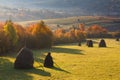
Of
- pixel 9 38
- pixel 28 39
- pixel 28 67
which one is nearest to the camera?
pixel 28 67

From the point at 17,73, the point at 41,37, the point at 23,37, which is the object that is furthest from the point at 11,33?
the point at 17,73

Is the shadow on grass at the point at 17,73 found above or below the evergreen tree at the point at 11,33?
below

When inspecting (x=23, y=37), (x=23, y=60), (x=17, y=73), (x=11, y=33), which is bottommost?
(x=17, y=73)

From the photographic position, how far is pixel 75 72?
4609 centimetres

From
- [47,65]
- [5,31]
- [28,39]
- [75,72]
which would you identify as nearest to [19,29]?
[28,39]

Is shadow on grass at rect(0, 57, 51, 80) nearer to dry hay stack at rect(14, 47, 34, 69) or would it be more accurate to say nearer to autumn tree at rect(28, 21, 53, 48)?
dry hay stack at rect(14, 47, 34, 69)

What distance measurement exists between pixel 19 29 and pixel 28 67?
50.0 metres

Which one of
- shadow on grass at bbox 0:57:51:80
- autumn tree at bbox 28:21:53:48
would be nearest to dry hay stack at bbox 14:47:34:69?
shadow on grass at bbox 0:57:51:80

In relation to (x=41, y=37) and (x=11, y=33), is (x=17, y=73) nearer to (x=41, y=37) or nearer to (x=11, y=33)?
(x=11, y=33)

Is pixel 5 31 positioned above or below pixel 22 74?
above

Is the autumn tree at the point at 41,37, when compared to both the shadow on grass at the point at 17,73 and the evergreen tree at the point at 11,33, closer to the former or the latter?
the evergreen tree at the point at 11,33

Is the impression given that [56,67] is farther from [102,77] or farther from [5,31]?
[5,31]

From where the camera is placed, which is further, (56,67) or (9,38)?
(9,38)

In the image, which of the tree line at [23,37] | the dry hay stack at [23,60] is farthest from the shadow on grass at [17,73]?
the tree line at [23,37]
